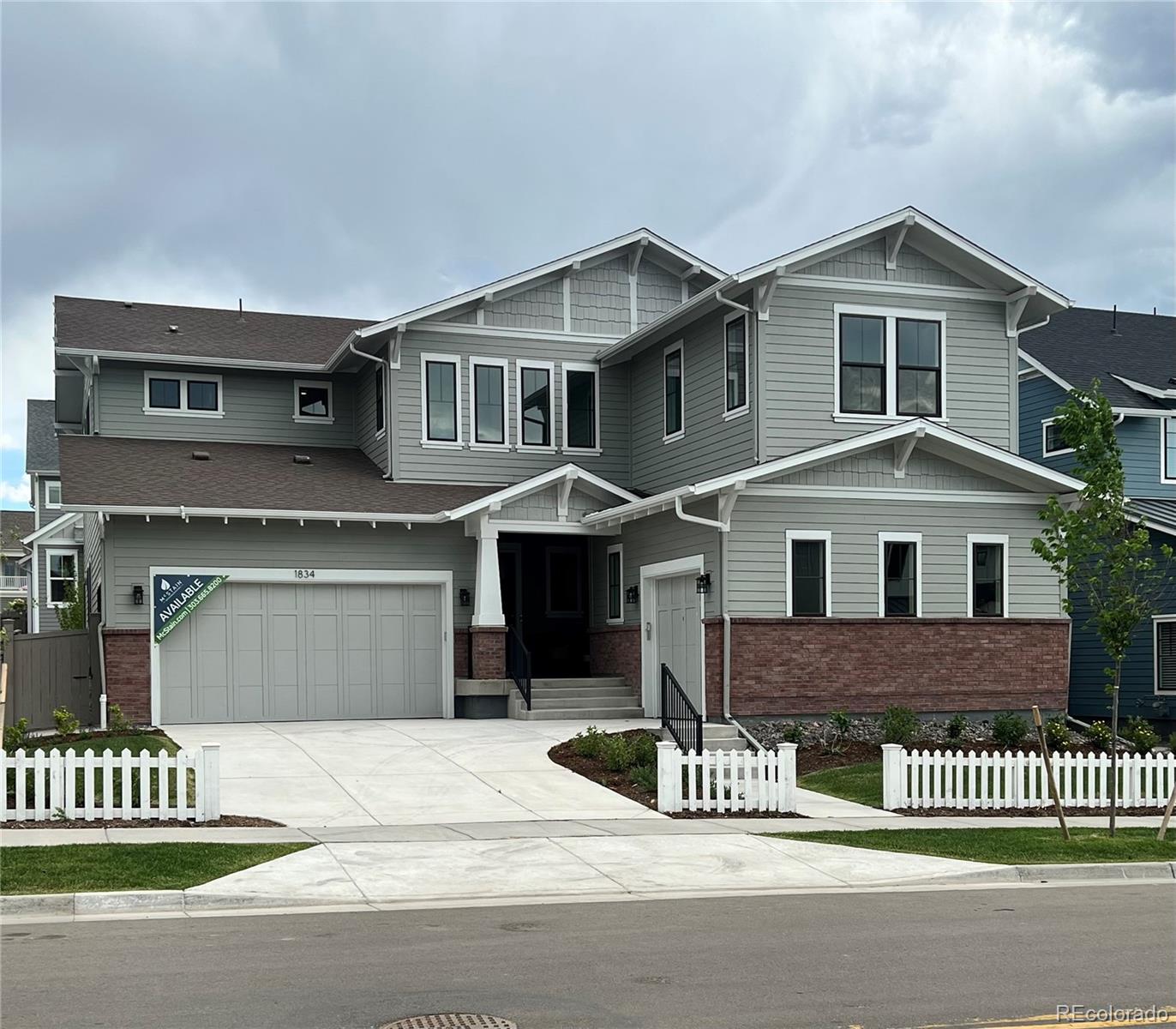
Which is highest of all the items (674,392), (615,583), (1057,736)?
(674,392)

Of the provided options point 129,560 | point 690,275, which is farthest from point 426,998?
point 690,275

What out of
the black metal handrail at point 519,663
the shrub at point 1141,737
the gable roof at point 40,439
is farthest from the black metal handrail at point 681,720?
the gable roof at point 40,439

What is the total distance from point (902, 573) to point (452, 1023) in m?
17.5

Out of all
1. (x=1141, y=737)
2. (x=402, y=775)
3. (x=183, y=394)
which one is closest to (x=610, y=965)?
(x=402, y=775)

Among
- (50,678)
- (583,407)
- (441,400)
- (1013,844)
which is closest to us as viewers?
(1013,844)

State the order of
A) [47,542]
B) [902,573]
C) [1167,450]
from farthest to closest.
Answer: [47,542] < [1167,450] < [902,573]

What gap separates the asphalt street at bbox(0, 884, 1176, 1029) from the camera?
7812mm

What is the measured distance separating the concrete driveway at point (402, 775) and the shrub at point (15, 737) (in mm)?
2568

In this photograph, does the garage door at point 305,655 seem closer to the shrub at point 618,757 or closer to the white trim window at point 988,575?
the shrub at point 618,757

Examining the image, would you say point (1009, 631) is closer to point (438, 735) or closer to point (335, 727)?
point (438, 735)

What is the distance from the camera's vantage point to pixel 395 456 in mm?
27359

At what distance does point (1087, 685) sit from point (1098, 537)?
13668 mm

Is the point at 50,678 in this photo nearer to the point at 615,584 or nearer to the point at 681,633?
the point at 615,584

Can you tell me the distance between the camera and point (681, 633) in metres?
24.2
